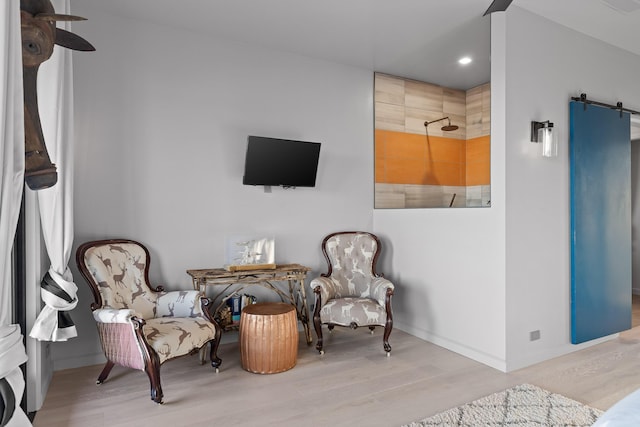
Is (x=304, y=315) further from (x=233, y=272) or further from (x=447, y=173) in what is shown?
(x=447, y=173)

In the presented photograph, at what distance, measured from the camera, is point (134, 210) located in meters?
3.44

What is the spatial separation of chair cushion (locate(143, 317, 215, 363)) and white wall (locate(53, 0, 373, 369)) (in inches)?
26.5

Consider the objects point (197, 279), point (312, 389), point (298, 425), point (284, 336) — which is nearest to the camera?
point (298, 425)

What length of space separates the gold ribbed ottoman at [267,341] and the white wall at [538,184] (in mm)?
1652

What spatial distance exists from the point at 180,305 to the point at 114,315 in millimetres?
560

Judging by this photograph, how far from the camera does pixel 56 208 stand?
2562mm

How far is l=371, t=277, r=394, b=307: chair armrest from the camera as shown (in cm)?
362

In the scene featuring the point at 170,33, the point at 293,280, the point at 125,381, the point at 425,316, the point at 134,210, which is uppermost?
the point at 170,33

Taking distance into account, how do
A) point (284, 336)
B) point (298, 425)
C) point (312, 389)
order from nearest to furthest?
point (298, 425), point (312, 389), point (284, 336)

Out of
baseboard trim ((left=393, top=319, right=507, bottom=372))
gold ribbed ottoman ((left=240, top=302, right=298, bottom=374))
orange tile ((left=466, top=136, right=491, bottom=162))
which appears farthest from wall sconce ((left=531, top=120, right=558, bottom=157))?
gold ribbed ottoman ((left=240, top=302, right=298, bottom=374))

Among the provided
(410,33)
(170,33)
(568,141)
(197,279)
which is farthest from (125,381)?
(568,141)

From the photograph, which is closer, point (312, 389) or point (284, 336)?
point (312, 389)

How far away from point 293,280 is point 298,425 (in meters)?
1.61

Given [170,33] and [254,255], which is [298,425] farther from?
[170,33]
